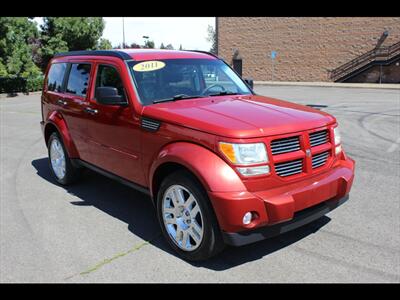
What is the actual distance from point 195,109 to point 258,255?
1.51m

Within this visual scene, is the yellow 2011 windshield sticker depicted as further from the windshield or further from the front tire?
the front tire

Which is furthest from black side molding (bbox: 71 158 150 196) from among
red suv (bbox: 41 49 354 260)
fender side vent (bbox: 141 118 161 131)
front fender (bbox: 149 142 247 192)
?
front fender (bbox: 149 142 247 192)

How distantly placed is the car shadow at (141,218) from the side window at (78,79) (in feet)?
4.56

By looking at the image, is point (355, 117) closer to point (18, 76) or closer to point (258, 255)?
point (258, 255)

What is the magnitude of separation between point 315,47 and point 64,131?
34719 mm

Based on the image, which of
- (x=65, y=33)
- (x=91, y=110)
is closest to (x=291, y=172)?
(x=91, y=110)

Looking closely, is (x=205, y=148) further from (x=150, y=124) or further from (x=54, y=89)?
(x=54, y=89)

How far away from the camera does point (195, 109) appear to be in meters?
3.86

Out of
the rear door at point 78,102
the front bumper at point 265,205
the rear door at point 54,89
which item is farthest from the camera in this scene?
the rear door at point 54,89

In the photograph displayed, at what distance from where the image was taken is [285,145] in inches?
135

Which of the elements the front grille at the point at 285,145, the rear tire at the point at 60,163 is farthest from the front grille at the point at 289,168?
the rear tire at the point at 60,163

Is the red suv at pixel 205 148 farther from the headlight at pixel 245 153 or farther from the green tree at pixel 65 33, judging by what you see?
the green tree at pixel 65 33

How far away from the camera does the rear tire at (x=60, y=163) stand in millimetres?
5750

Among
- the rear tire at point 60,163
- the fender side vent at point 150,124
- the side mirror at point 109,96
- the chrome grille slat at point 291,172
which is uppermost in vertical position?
the side mirror at point 109,96
